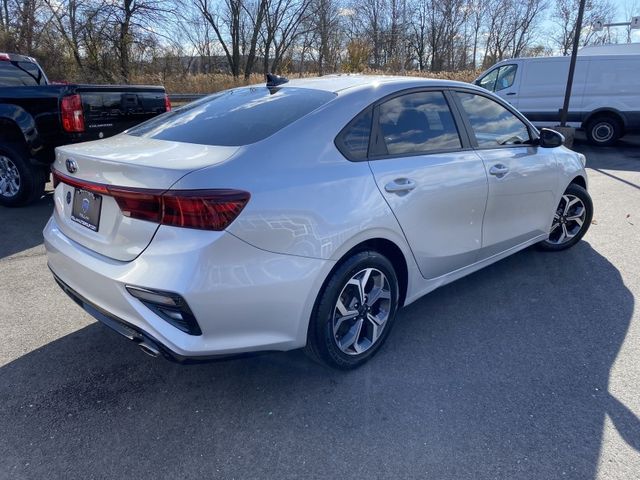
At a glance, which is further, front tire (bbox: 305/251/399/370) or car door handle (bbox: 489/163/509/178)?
car door handle (bbox: 489/163/509/178)

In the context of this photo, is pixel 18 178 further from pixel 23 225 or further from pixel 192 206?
pixel 192 206

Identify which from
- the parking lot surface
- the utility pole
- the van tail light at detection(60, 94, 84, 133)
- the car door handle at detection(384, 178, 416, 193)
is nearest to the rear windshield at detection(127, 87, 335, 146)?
the car door handle at detection(384, 178, 416, 193)

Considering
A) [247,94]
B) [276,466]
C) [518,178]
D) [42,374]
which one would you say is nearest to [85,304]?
[42,374]

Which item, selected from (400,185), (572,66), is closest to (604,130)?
(572,66)

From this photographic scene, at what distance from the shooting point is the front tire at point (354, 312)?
246cm

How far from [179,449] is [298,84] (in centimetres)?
231

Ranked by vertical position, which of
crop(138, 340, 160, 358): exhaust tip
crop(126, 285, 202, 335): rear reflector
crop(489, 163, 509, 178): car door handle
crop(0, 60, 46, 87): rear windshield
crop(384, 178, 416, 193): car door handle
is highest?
crop(0, 60, 46, 87): rear windshield

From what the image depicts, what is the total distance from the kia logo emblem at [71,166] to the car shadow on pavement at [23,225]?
2.65 metres

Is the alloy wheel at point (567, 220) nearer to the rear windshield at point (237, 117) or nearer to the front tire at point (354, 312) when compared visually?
the front tire at point (354, 312)

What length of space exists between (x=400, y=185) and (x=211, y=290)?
128 centimetres

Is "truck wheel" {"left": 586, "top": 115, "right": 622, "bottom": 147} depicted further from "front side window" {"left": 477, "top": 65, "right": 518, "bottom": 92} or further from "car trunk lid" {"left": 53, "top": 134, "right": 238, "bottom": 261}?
"car trunk lid" {"left": 53, "top": 134, "right": 238, "bottom": 261}

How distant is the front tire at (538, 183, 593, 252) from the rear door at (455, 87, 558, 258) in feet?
1.54

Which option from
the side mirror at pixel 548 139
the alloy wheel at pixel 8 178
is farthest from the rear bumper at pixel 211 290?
the alloy wheel at pixel 8 178

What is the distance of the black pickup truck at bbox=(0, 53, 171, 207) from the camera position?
18.3 feet
